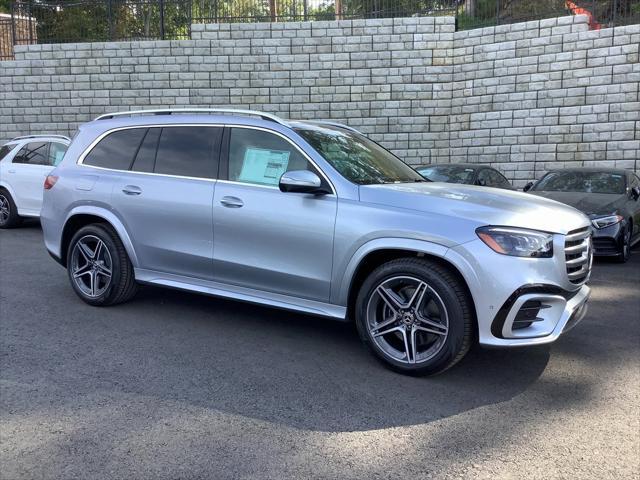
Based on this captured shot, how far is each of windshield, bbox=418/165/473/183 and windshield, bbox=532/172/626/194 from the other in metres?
1.25

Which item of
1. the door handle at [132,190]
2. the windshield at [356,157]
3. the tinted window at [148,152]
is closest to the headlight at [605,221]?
the windshield at [356,157]

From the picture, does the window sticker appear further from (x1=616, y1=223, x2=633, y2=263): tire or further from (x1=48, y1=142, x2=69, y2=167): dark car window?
(x1=48, y1=142, x2=69, y2=167): dark car window

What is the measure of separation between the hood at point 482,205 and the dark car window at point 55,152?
27.9ft

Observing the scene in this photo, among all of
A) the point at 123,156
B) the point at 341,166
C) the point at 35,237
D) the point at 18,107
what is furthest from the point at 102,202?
the point at 18,107

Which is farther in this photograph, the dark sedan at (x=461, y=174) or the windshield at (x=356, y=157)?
the dark sedan at (x=461, y=174)

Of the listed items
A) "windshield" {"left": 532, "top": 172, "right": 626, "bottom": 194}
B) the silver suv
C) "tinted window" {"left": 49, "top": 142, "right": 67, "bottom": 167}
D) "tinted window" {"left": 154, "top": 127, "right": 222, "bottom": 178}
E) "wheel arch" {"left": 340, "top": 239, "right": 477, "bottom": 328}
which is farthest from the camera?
"tinted window" {"left": 49, "top": 142, "right": 67, "bottom": 167}

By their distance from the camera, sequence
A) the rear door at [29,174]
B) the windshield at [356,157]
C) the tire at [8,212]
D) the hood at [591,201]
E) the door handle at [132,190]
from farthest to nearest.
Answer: the tire at [8,212] < the rear door at [29,174] < the hood at [591,201] < the door handle at [132,190] < the windshield at [356,157]

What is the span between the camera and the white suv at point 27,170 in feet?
35.0

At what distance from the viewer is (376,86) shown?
54.2 ft

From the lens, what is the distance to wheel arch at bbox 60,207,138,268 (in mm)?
5254

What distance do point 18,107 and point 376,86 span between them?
11.5 metres

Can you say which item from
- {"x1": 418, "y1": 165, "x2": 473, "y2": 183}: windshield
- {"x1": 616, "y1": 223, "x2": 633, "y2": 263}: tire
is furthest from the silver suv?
{"x1": 418, "y1": 165, "x2": 473, "y2": 183}: windshield

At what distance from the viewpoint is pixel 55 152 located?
35.4 feet

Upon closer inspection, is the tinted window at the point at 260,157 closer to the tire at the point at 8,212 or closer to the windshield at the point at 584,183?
the windshield at the point at 584,183
